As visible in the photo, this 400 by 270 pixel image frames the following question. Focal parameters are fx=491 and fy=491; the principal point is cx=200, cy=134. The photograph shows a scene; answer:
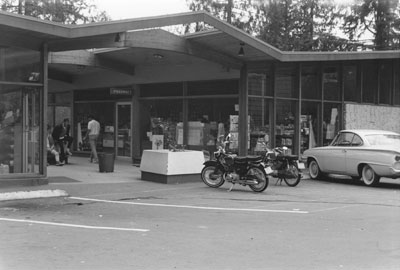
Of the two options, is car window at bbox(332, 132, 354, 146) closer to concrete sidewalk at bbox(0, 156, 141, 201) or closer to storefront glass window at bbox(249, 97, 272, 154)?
storefront glass window at bbox(249, 97, 272, 154)

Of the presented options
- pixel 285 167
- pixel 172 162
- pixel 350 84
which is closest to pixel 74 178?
pixel 172 162

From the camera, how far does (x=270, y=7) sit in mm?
35000

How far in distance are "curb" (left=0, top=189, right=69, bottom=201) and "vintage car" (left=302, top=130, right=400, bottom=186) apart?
831cm

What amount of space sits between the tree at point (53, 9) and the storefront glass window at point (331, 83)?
20635 millimetres

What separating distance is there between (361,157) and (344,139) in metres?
1.13

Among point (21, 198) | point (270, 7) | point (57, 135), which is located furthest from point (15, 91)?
point (270, 7)

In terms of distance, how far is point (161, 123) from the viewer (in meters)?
19.9

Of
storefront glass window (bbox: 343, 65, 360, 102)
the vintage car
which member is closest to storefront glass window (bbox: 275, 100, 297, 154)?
the vintage car

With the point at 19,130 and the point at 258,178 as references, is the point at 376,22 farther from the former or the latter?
the point at 19,130

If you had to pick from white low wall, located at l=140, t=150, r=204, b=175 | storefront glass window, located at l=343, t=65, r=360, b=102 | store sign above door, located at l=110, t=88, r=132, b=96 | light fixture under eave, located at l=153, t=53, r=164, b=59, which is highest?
light fixture under eave, located at l=153, t=53, r=164, b=59

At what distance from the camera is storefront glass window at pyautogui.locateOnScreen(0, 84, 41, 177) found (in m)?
12.7

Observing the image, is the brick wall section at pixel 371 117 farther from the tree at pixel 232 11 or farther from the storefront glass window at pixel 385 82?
the tree at pixel 232 11

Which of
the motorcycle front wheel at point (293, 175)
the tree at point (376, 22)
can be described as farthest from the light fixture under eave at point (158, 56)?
the tree at point (376, 22)

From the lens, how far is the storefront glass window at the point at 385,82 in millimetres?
22500
